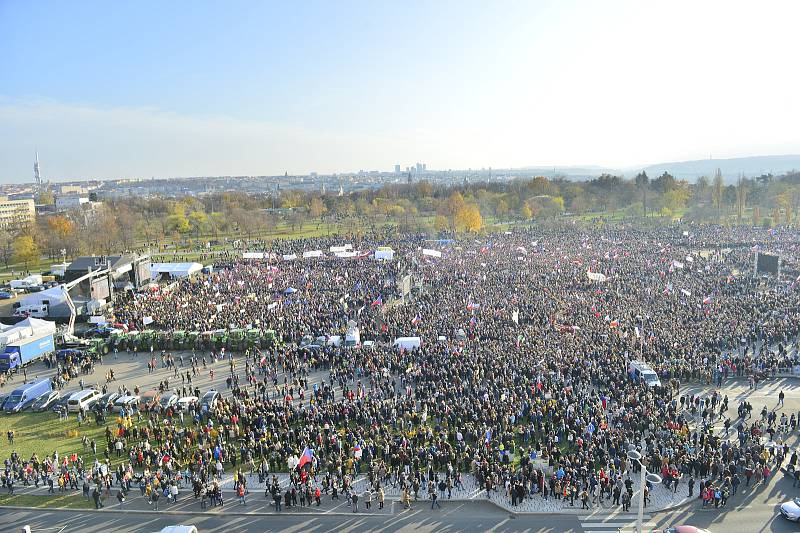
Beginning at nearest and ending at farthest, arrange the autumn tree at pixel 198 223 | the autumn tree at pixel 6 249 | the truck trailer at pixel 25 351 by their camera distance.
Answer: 1. the truck trailer at pixel 25 351
2. the autumn tree at pixel 6 249
3. the autumn tree at pixel 198 223

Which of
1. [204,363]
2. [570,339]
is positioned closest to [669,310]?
[570,339]

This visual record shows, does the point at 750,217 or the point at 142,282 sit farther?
the point at 750,217

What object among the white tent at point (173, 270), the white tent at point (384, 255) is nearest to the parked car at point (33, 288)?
the white tent at point (173, 270)

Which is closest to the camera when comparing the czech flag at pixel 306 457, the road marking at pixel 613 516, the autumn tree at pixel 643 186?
the road marking at pixel 613 516

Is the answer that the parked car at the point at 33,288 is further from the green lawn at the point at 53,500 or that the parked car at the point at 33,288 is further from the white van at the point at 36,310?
the green lawn at the point at 53,500

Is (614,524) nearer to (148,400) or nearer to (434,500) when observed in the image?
(434,500)

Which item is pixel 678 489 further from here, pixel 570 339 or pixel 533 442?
pixel 570 339
